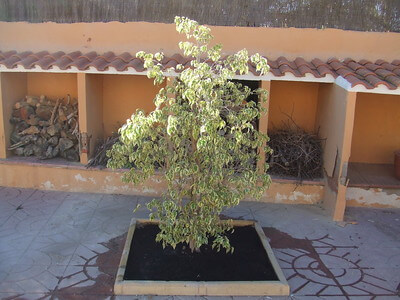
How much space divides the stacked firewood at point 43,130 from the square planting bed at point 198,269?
9.00 feet

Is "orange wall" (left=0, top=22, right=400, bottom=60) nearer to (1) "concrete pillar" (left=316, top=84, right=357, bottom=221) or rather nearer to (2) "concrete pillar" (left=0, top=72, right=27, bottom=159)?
(1) "concrete pillar" (left=316, top=84, right=357, bottom=221)

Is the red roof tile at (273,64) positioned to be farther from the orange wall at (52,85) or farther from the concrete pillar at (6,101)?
the orange wall at (52,85)

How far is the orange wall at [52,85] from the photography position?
8812 millimetres

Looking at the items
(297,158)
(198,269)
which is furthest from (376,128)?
(198,269)

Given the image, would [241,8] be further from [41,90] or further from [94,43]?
[41,90]

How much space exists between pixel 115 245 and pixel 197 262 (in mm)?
1343

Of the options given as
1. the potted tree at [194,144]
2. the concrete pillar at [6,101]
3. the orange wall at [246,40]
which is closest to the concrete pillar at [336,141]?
the orange wall at [246,40]

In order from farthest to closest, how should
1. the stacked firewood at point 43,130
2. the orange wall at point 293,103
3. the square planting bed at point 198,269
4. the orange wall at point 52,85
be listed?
the orange wall at point 52,85, the orange wall at point 293,103, the stacked firewood at point 43,130, the square planting bed at point 198,269

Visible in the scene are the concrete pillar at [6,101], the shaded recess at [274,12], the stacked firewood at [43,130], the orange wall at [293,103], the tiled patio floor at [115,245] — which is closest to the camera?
the tiled patio floor at [115,245]

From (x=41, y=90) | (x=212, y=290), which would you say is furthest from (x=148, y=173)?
(x=41, y=90)

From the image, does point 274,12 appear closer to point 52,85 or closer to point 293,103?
point 293,103

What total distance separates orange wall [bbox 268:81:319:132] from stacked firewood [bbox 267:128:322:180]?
63 centimetres

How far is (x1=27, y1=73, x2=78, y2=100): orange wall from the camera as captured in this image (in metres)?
8.81

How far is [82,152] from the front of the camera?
314 inches
